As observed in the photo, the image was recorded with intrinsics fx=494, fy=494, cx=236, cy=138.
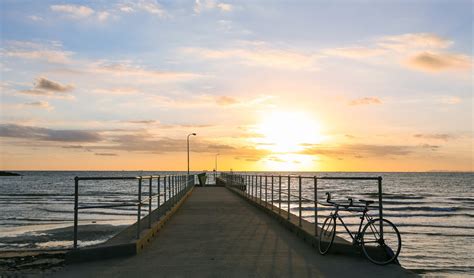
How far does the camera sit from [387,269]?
7254 mm

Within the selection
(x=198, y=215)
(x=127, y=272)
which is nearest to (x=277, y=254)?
(x=127, y=272)

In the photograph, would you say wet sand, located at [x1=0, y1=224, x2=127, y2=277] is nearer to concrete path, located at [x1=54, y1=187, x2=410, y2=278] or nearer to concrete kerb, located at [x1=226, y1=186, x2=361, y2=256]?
concrete path, located at [x1=54, y1=187, x2=410, y2=278]

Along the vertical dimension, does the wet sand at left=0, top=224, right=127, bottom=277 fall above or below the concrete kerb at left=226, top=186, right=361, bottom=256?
below

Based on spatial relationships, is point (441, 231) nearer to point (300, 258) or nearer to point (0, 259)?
point (300, 258)

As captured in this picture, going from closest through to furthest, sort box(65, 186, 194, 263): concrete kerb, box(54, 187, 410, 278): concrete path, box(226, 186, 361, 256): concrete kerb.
→ box(54, 187, 410, 278): concrete path, box(65, 186, 194, 263): concrete kerb, box(226, 186, 361, 256): concrete kerb

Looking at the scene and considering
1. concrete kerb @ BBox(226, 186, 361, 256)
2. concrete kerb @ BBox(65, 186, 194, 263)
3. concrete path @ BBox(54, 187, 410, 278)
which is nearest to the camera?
concrete path @ BBox(54, 187, 410, 278)

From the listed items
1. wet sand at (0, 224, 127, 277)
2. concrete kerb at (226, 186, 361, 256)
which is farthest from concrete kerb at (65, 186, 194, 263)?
concrete kerb at (226, 186, 361, 256)

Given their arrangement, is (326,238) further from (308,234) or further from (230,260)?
(230,260)

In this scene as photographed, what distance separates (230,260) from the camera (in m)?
7.94

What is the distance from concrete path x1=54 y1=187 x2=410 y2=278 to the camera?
23.1 feet

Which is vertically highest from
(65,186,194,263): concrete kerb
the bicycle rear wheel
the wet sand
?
the bicycle rear wheel

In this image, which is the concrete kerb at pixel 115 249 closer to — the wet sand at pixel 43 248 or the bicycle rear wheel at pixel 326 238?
the wet sand at pixel 43 248

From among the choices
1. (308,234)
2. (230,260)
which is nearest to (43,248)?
(230,260)

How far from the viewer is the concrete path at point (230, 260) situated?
23.1 feet
